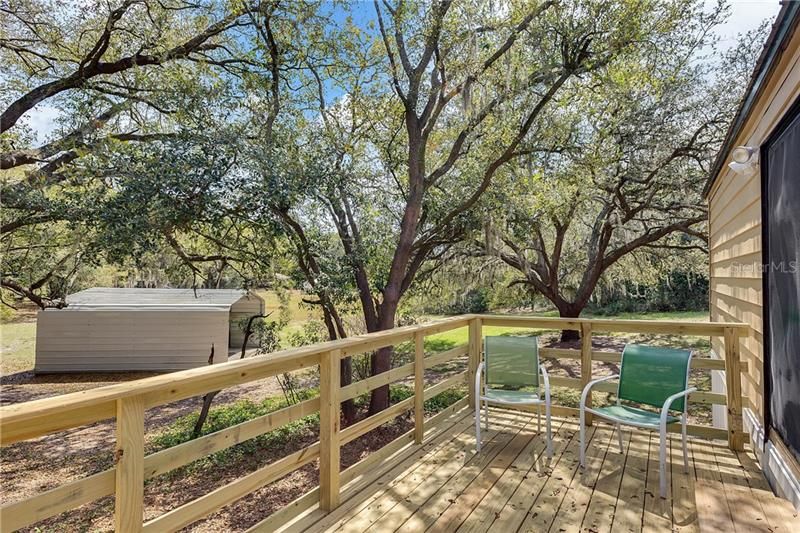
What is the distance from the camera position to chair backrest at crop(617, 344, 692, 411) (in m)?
3.13

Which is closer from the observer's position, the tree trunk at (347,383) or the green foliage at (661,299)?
the tree trunk at (347,383)

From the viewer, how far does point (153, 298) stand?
12039 mm

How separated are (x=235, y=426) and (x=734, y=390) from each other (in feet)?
11.8

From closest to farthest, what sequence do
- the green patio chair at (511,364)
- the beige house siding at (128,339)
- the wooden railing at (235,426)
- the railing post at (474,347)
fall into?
the wooden railing at (235,426)
the green patio chair at (511,364)
the railing post at (474,347)
the beige house siding at (128,339)

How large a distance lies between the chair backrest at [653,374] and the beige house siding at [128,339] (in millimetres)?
10057

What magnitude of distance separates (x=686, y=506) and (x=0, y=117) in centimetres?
797

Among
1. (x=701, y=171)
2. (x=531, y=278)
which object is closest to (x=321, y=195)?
(x=531, y=278)

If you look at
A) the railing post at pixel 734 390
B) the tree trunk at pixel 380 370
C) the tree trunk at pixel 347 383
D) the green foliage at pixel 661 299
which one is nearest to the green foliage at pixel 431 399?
the tree trunk at pixel 347 383

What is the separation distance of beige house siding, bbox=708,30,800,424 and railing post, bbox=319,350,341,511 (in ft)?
9.14

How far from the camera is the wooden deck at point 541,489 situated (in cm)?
233

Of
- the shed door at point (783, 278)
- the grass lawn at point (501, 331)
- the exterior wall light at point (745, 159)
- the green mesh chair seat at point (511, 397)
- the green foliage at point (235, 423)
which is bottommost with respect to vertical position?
the green foliage at point (235, 423)

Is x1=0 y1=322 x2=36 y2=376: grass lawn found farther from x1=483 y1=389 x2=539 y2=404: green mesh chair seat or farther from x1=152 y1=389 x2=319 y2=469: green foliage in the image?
x1=483 y1=389 x2=539 y2=404: green mesh chair seat

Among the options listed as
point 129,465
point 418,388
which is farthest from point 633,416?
point 129,465

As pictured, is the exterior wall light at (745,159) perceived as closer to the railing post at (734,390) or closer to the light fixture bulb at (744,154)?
the light fixture bulb at (744,154)
